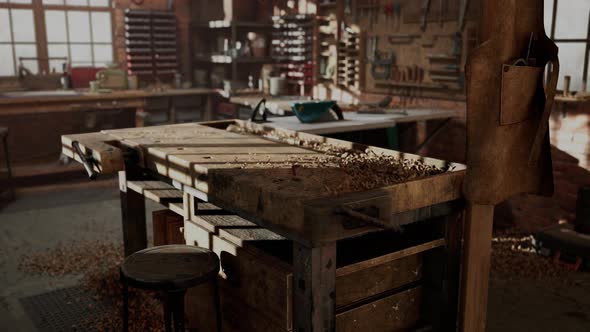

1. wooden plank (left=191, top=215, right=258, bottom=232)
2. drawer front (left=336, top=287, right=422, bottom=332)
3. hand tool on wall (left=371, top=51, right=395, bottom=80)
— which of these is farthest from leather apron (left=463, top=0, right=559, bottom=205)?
hand tool on wall (left=371, top=51, right=395, bottom=80)

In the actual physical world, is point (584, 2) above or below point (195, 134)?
above

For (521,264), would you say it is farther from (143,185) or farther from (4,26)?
(4,26)

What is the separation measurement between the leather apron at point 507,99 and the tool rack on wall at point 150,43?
583 cm

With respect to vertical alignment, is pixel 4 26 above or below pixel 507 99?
above

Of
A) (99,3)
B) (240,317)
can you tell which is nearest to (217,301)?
(240,317)

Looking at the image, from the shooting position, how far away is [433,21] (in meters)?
4.79

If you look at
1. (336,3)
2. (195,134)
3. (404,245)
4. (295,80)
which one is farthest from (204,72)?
(404,245)

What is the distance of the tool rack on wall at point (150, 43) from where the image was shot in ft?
22.4

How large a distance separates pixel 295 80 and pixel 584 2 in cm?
334

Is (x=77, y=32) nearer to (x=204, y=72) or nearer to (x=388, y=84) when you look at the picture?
(x=204, y=72)

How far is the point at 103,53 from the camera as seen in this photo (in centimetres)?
704

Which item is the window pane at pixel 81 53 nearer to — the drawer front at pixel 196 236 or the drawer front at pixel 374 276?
the drawer front at pixel 196 236

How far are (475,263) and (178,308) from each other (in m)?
1.11

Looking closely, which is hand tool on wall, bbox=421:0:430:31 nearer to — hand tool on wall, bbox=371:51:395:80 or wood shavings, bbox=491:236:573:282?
hand tool on wall, bbox=371:51:395:80
